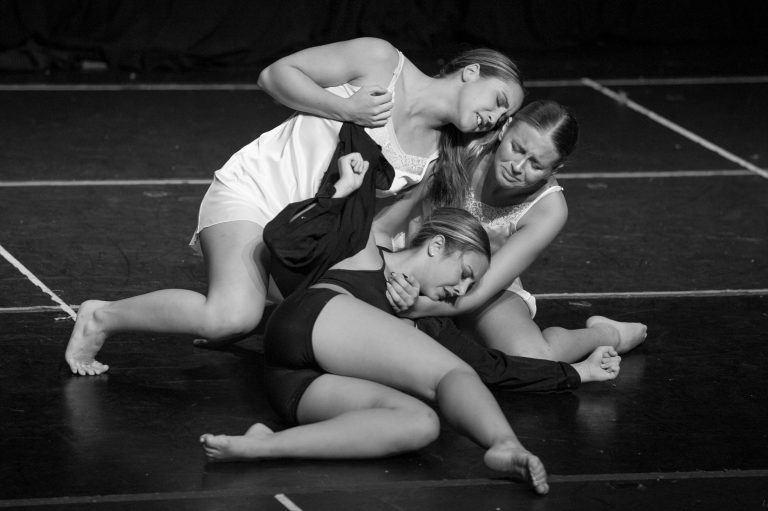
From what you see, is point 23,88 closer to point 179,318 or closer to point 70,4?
point 70,4

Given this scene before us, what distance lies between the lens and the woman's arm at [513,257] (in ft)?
10.5

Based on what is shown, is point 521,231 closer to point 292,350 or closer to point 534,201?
point 534,201

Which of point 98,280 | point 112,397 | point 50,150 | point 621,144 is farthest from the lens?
point 621,144

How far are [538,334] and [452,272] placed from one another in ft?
1.35

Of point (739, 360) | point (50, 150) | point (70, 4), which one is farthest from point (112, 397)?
point (70, 4)

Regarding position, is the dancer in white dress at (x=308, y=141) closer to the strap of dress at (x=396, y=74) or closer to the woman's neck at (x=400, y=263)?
the strap of dress at (x=396, y=74)

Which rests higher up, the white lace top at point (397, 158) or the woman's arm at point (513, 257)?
the white lace top at point (397, 158)

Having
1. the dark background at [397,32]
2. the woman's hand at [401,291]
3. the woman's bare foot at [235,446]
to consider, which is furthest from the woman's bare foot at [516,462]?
the dark background at [397,32]

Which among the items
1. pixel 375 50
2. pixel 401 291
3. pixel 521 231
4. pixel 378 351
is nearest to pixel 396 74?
pixel 375 50

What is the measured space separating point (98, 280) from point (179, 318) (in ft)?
2.95

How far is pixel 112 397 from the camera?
3.01 meters

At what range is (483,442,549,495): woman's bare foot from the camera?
2480 millimetres

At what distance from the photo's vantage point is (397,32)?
24.7 feet

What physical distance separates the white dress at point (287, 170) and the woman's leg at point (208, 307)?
8 centimetres
